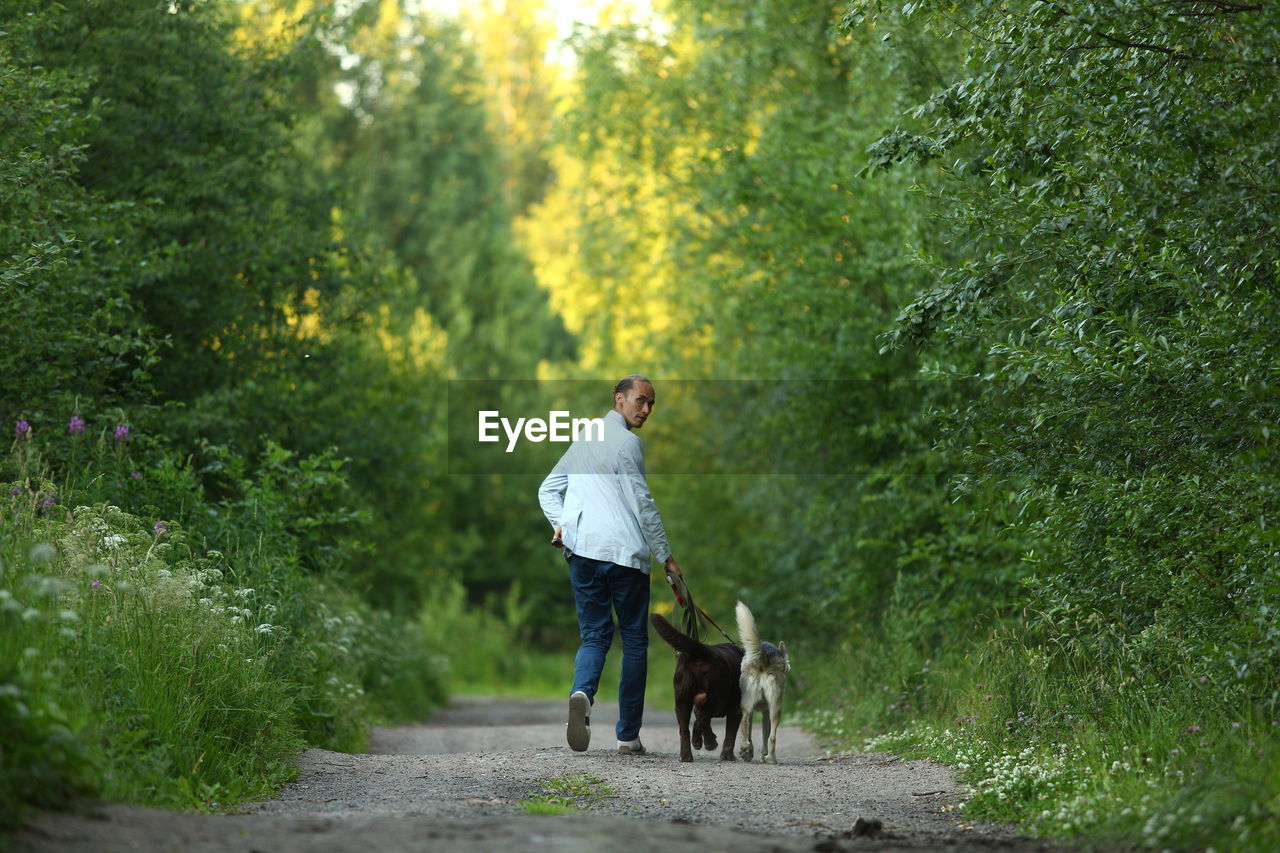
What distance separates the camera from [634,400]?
9750 millimetres

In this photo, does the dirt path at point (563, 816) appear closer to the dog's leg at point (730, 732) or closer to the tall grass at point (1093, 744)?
the dog's leg at point (730, 732)

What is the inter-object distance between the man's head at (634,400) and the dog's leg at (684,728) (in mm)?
1972

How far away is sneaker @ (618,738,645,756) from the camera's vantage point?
959cm

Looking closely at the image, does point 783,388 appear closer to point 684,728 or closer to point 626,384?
point 626,384

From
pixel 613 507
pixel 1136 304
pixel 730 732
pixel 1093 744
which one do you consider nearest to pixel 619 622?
pixel 613 507

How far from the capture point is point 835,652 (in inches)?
601

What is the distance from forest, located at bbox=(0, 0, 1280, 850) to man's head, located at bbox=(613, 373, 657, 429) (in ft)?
6.47

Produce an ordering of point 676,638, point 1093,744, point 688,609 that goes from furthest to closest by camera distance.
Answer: point 688,609 → point 676,638 → point 1093,744

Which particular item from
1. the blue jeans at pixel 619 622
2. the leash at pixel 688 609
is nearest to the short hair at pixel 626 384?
the blue jeans at pixel 619 622

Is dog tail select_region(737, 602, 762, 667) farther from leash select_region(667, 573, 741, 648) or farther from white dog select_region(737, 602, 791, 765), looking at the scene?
leash select_region(667, 573, 741, 648)

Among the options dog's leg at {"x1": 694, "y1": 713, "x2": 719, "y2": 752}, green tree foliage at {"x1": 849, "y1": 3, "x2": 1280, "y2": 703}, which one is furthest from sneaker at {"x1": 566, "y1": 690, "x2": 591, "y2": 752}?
green tree foliage at {"x1": 849, "y1": 3, "x2": 1280, "y2": 703}

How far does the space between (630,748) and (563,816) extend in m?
3.36

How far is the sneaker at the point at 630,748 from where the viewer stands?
959 centimetres

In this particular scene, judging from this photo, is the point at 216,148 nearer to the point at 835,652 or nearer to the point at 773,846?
the point at 835,652
